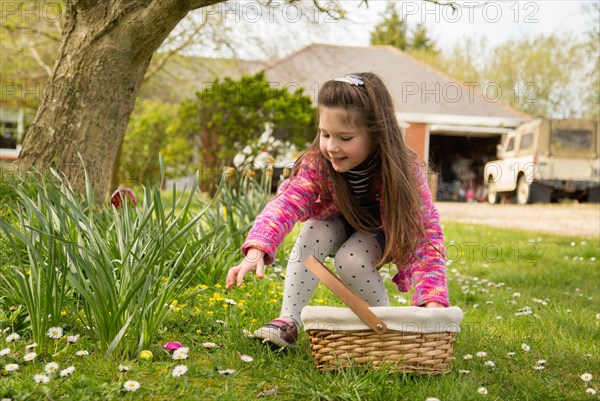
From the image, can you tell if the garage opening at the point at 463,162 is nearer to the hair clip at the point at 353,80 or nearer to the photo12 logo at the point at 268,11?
the photo12 logo at the point at 268,11

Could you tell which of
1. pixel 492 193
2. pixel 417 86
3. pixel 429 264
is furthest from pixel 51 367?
pixel 417 86

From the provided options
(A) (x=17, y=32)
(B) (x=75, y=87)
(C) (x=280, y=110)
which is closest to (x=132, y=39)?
(B) (x=75, y=87)

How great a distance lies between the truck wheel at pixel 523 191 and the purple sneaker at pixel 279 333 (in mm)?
13504

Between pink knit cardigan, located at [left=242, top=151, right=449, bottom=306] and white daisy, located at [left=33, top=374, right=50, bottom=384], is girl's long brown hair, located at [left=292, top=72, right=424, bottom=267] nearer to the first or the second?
pink knit cardigan, located at [left=242, top=151, right=449, bottom=306]

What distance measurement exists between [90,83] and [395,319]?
9.23 feet

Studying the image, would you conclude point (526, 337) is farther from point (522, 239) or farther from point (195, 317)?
point (522, 239)

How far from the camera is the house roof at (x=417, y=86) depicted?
18641mm

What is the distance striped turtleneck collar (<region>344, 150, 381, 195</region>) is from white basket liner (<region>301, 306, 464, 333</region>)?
1.95ft

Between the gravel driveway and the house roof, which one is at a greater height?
the house roof

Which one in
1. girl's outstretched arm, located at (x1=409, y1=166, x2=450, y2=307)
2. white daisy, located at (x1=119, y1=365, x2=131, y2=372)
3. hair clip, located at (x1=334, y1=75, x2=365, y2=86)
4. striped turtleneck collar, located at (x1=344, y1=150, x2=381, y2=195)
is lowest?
white daisy, located at (x1=119, y1=365, x2=131, y2=372)

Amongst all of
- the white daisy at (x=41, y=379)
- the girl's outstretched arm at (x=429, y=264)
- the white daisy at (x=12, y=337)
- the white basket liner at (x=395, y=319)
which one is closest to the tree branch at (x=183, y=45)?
the girl's outstretched arm at (x=429, y=264)

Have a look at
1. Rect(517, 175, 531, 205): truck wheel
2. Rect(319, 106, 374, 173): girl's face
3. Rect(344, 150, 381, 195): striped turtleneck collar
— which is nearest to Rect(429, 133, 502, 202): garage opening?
Rect(517, 175, 531, 205): truck wheel

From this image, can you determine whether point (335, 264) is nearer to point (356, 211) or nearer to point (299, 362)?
point (356, 211)

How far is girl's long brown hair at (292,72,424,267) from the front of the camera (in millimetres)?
2320
